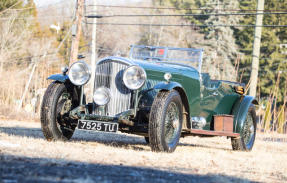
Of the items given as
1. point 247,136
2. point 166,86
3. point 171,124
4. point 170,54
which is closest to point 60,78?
point 166,86

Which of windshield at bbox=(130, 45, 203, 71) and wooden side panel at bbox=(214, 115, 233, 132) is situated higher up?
windshield at bbox=(130, 45, 203, 71)

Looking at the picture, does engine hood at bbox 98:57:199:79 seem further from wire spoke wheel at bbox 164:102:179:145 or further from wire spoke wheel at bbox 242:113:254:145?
wire spoke wheel at bbox 242:113:254:145

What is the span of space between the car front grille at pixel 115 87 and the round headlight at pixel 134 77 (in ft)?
0.91

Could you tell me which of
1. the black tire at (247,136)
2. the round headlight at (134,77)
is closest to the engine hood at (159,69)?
the round headlight at (134,77)

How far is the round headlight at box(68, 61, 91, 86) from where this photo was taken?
671cm

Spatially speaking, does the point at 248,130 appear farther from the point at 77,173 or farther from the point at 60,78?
the point at 77,173

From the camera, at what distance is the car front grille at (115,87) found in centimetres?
665

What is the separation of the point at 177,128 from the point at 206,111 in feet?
4.83

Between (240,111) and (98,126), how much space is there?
335 cm

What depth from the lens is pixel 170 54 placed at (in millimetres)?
8469

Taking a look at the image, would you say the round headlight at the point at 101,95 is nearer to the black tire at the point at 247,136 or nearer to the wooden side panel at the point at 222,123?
the wooden side panel at the point at 222,123

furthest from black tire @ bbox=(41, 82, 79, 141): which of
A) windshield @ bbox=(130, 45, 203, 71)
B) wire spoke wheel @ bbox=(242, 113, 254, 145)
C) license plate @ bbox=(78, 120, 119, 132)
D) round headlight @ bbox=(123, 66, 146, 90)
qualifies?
wire spoke wheel @ bbox=(242, 113, 254, 145)

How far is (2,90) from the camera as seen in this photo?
17.6 meters

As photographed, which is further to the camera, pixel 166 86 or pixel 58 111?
pixel 58 111
